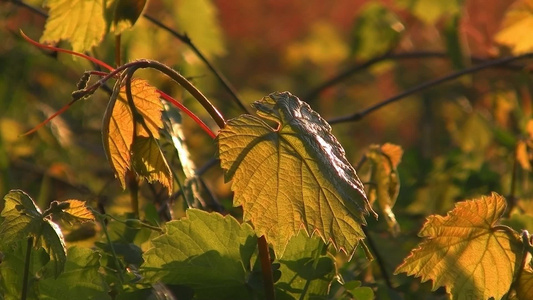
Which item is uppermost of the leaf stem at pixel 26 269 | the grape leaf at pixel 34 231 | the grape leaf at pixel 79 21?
the grape leaf at pixel 79 21

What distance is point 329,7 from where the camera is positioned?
17.8 feet

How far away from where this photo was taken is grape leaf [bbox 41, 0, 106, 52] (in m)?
1.10

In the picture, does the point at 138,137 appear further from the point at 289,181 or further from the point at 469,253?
the point at 469,253

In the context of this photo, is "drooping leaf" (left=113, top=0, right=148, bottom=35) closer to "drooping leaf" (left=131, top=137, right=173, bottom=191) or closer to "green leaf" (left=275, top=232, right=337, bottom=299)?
"drooping leaf" (left=131, top=137, right=173, bottom=191)

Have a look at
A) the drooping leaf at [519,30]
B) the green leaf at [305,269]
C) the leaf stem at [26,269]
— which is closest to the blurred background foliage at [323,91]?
the drooping leaf at [519,30]

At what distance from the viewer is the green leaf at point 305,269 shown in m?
0.88

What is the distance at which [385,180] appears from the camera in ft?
3.69

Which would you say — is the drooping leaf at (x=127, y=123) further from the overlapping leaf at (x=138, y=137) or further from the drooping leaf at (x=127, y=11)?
the drooping leaf at (x=127, y=11)

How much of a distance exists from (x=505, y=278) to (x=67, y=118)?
2.02 meters

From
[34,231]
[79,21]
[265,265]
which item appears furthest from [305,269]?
[79,21]

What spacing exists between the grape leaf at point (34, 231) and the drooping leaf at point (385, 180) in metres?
0.46

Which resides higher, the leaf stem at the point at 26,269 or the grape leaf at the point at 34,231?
the grape leaf at the point at 34,231

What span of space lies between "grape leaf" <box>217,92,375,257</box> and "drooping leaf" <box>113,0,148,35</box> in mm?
237

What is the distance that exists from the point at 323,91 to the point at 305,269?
201 centimetres
